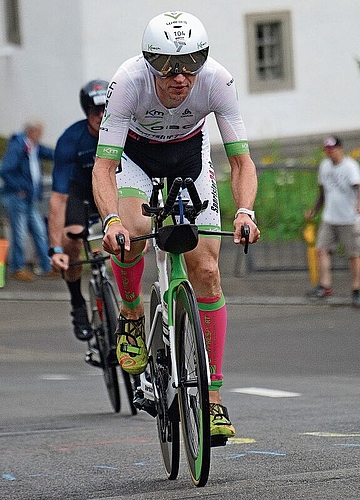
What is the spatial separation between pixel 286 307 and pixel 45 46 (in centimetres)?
1142

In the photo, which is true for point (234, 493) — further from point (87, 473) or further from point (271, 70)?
point (271, 70)

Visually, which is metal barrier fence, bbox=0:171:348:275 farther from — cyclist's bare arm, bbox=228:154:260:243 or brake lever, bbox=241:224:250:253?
brake lever, bbox=241:224:250:253

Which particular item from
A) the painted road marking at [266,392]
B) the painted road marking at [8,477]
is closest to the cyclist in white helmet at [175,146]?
the painted road marking at [8,477]

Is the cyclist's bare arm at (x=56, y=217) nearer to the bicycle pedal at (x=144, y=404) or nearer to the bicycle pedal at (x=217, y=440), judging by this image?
the bicycle pedal at (x=144, y=404)

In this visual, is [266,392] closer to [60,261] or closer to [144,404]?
[60,261]

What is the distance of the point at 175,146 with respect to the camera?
6469mm

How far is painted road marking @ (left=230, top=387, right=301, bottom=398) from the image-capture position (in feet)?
31.9

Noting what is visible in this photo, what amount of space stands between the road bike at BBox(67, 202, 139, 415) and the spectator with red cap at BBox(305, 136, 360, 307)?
21.9 ft

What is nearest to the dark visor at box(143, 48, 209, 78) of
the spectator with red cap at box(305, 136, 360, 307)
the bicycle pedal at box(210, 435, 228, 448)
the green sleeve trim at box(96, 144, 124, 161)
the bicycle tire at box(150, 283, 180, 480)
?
the green sleeve trim at box(96, 144, 124, 161)

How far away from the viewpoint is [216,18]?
2550 centimetres

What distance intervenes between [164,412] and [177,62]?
5.17ft

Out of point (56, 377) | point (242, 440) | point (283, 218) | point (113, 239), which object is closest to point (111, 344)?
point (242, 440)

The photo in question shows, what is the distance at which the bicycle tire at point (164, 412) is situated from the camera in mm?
6004

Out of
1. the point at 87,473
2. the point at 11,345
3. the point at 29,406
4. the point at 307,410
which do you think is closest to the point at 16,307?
the point at 11,345
